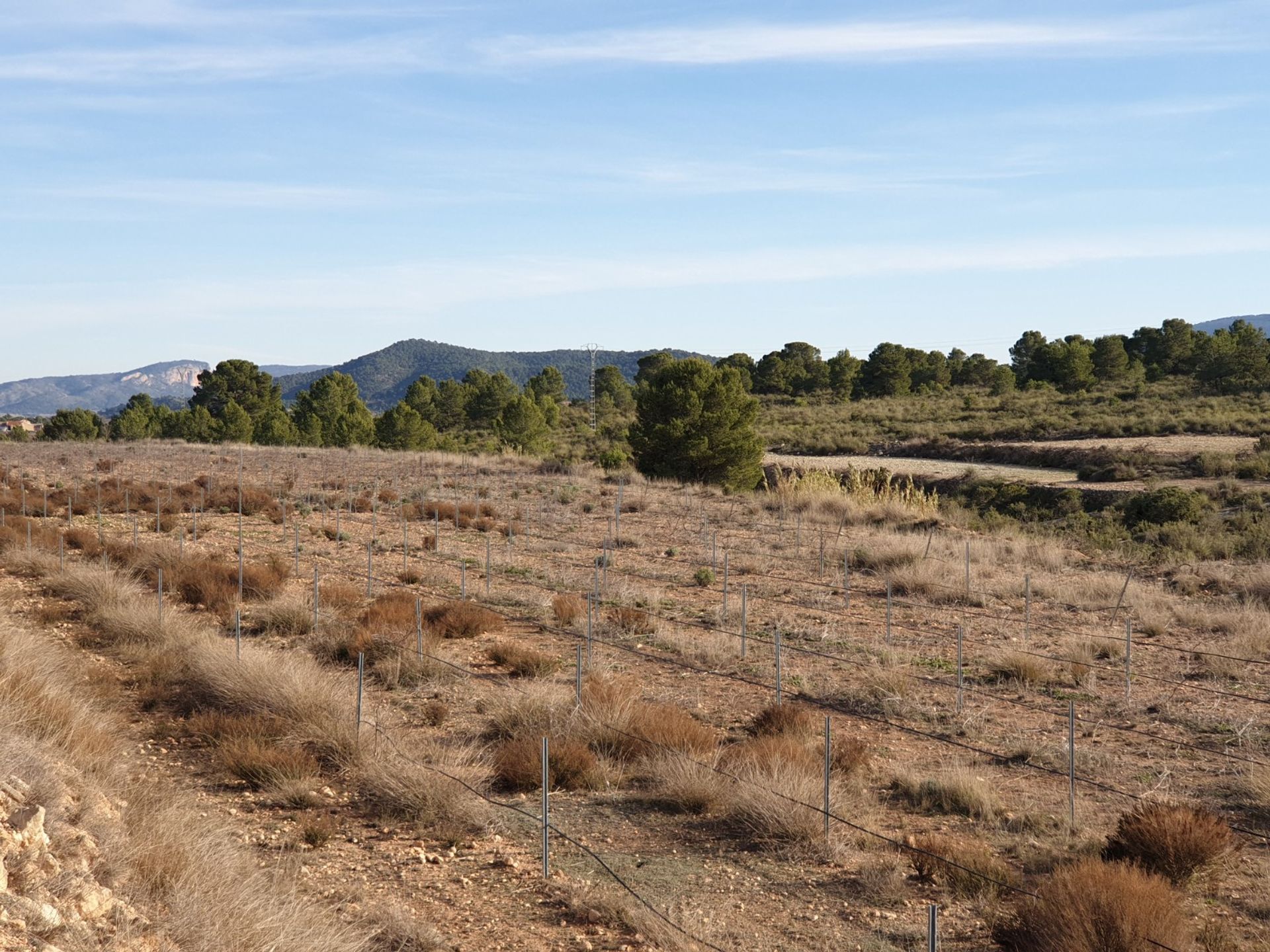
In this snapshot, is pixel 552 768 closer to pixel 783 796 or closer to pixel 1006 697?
pixel 783 796

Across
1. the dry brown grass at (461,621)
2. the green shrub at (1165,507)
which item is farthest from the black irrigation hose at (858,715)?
the green shrub at (1165,507)

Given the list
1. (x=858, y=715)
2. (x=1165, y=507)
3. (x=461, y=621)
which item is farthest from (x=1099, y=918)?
(x=1165, y=507)

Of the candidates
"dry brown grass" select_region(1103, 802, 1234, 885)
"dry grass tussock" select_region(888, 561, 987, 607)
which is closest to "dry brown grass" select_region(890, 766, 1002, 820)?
"dry brown grass" select_region(1103, 802, 1234, 885)

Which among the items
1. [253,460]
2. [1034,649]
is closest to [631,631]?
[1034,649]

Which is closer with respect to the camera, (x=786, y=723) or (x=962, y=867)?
(x=962, y=867)

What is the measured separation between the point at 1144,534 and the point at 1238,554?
10.7 ft

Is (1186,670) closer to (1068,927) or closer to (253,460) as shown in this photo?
(1068,927)

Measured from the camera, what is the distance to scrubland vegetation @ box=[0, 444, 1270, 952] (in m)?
7.22

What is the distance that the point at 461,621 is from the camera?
52.0ft

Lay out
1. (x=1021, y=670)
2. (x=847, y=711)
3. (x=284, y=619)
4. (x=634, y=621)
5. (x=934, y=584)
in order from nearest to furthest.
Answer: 1. (x=847, y=711)
2. (x=1021, y=670)
3. (x=284, y=619)
4. (x=634, y=621)
5. (x=934, y=584)

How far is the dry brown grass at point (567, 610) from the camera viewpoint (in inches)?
671

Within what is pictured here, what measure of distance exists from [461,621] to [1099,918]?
11.1 meters

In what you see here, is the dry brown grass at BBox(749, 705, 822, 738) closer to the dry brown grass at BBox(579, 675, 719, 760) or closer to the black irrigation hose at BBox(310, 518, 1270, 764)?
the dry brown grass at BBox(579, 675, 719, 760)

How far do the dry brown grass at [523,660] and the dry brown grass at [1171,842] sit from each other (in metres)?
7.55
